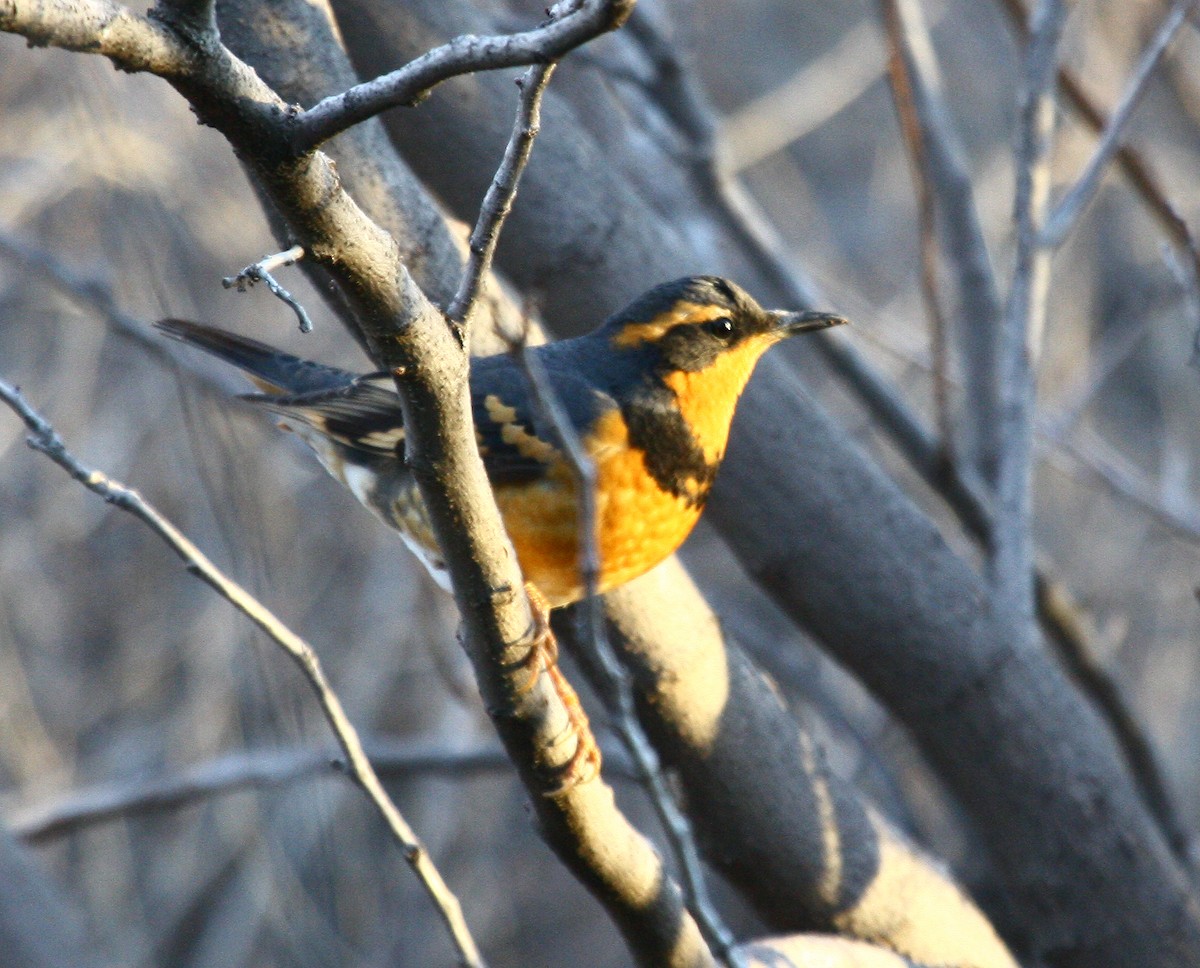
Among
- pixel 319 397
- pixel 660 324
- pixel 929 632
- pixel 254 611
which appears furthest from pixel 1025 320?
pixel 254 611

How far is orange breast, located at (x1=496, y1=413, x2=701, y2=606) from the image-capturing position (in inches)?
119

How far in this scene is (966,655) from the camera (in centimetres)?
350

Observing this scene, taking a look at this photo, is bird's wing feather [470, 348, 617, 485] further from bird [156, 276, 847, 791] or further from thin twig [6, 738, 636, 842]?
thin twig [6, 738, 636, 842]

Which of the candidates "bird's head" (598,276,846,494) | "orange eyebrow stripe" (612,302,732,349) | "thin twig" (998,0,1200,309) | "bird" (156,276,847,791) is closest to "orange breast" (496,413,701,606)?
"bird" (156,276,847,791)

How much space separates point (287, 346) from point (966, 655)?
4803 millimetres

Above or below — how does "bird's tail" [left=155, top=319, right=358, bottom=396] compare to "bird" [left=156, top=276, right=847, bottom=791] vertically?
above

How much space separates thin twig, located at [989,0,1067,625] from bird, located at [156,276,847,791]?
2.46 feet

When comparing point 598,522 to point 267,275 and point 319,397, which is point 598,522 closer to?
point 319,397

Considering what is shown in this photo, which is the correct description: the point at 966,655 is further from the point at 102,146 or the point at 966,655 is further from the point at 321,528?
the point at 321,528

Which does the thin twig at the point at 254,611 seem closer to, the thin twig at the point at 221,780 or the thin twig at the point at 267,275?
the thin twig at the point at 267,275

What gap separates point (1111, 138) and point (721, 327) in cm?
121

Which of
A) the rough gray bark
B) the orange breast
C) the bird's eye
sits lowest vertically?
the rough gray bark

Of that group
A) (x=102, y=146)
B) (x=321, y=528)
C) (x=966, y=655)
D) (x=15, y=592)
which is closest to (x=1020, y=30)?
(x=966, y=655)

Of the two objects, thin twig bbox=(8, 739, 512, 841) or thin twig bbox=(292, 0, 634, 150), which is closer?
thin twig bbox=(292, 0, 634, 150)
